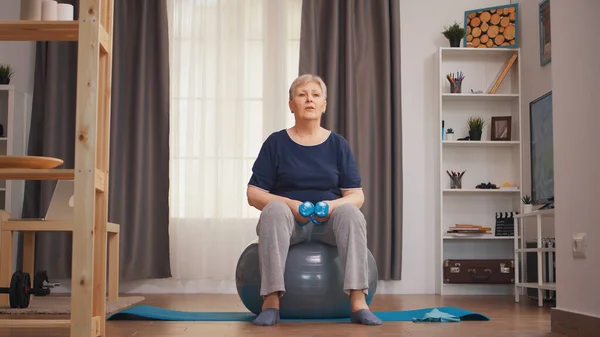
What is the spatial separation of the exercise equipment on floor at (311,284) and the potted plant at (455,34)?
286 cm

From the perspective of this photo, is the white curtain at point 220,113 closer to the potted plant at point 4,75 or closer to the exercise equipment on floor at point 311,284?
the potted plant at point 4,75

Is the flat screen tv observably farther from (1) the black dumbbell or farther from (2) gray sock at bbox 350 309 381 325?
(1) the black dumbbell

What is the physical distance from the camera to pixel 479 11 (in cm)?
578

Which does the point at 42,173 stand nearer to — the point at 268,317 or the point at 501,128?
the point at 268,317

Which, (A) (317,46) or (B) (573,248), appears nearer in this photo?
(B) (573,248)

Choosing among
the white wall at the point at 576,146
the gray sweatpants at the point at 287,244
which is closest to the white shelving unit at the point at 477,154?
the gray sweatpants at the point at 287,244

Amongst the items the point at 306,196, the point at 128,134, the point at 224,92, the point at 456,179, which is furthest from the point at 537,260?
the point at 128,134

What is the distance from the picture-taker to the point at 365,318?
307cm

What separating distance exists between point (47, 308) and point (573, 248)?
2.49 meters

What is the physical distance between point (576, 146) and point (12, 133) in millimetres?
4002

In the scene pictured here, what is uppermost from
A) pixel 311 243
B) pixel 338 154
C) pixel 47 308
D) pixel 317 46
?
pixel 317 46

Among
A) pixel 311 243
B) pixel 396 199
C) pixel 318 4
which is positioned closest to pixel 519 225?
pixel 396 199

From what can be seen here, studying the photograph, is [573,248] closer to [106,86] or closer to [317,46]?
[106,86]

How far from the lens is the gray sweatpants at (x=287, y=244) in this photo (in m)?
3.09
